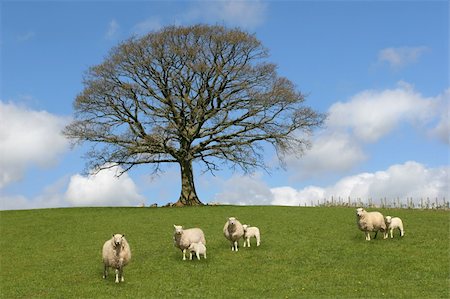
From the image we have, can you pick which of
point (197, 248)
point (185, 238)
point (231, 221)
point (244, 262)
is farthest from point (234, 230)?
point (185, 238)

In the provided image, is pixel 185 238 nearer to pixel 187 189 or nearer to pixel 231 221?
pixel 231 221

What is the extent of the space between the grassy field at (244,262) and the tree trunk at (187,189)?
462 inches

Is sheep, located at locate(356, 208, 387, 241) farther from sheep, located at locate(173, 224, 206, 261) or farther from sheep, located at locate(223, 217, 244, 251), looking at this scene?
sheep, located at locate(173, 224, 206, 261)

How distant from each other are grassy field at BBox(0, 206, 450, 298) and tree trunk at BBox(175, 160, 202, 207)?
11733 mm

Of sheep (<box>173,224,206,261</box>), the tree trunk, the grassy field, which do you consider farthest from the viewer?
the tree trunk

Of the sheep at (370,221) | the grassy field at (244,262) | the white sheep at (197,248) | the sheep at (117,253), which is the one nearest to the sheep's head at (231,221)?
the grassy field at (244,262)

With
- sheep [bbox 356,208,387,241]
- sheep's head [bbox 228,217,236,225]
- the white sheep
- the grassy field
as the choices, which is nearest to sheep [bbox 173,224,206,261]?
the white sheep

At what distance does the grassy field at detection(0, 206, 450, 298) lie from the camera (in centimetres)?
1719

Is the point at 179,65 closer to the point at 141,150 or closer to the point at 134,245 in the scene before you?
the point at 141,150

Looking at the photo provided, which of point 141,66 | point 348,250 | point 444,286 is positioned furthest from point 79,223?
point 444,286

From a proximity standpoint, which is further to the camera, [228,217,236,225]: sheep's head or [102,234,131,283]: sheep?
[228,217,236,225]: sheep's head

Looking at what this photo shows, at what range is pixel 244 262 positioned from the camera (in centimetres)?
2098

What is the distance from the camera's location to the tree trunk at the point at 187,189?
156 ft

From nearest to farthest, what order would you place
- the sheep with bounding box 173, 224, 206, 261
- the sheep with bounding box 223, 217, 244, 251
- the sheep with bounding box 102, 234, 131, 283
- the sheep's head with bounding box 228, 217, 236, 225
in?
1. the sheep with bounding box 102, 234, 131, 283
2. the sheep with bounding box 173, 224, 206, 261
3. the sheep's head with bounding box 228, 217, 236, 225
4. the sheep with bounding box 223, 217, 244, 251
